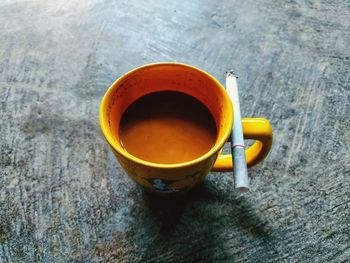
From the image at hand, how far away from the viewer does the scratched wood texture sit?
697mm

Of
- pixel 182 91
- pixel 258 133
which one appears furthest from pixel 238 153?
pixel 182 91

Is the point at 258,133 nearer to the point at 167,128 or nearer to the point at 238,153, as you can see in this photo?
the point at 238,153

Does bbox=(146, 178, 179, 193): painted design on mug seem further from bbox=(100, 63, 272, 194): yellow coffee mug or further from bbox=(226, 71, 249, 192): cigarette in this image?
bbox=(226, 71, 249, 192): cigarette

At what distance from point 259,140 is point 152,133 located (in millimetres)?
189

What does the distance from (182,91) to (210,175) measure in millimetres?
205

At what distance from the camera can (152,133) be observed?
2.13ft

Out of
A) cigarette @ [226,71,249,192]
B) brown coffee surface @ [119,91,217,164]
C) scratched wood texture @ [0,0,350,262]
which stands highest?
cigarette @ [226,71,249,192]

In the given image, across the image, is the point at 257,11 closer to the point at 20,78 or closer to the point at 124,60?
the point at 124,60

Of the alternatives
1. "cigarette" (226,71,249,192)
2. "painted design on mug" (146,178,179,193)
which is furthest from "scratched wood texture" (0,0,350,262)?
"cigarette" (226,71,249,192)

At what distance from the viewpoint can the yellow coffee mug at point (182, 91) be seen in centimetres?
56

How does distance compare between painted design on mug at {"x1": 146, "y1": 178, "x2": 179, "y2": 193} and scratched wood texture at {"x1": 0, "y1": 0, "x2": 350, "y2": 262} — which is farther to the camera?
scratched wood texture at {"x1": 0, "y1": 0, "x2": 350, "y2": 262}

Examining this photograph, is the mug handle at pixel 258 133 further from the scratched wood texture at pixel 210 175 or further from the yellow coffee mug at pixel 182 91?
the scratched wood texture at pixel 210 175

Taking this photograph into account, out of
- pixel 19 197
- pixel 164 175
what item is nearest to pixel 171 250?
pixel 164 175

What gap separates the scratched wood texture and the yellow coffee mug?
0.12 m
